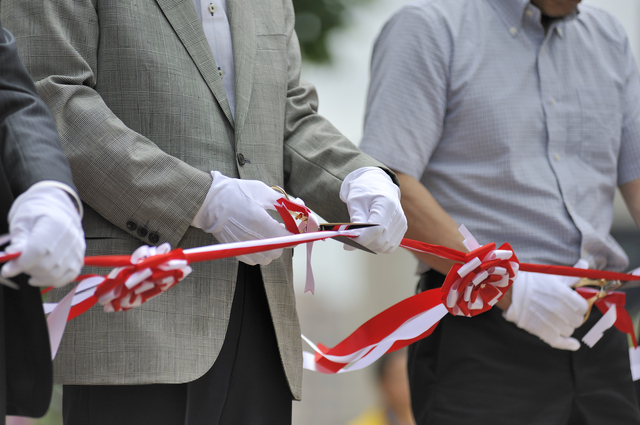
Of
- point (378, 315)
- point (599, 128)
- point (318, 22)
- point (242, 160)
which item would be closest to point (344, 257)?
point (318, 22)

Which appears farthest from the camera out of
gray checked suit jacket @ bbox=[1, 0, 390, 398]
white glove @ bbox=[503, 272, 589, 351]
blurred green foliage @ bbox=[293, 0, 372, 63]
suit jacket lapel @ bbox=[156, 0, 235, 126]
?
blurred green foliage @ bbox=[293, 0, 372, 63]

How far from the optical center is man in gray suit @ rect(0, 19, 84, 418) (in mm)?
905

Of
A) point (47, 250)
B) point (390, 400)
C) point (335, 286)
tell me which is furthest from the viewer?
point (335, 286)

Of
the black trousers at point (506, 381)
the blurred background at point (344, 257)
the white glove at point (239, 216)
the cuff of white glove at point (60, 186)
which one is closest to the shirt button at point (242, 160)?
the white glove at point (239, 216)

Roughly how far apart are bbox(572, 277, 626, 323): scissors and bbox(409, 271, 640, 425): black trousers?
122mm

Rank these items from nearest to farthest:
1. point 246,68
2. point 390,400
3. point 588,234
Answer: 1. point 246,68
2. point 588,234
3. point 390,400

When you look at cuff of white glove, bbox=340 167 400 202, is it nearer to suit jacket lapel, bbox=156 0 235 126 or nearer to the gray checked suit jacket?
the gray checked suit jacket

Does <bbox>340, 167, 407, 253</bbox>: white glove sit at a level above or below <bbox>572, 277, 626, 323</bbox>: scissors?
above

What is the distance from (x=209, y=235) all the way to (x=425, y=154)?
0.68m

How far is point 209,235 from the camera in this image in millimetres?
1377

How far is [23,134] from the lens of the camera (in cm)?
101

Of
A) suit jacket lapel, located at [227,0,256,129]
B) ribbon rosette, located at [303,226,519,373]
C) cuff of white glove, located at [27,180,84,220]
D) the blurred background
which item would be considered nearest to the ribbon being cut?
ribbon rosette, located at [303,226,519,373]

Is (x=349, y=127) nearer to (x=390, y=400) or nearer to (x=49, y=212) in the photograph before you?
(x=390, y=400)

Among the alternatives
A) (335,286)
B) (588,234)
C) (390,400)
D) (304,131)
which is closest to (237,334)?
(304,131)
